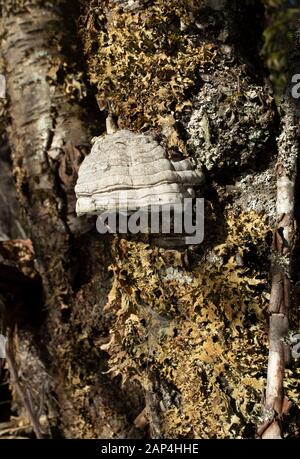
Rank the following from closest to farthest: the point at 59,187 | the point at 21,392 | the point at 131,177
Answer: the point at 131,177
the point at 59,187
the point at 21,392

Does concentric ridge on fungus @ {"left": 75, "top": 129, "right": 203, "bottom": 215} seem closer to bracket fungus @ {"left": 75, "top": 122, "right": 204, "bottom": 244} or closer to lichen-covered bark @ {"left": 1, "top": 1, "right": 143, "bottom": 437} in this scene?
bracket fungus @ {"left": 75, "top": 122, "right": 204, "bottom": 244}

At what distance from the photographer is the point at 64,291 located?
1.53 meters

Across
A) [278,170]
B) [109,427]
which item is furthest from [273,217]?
[109,427]

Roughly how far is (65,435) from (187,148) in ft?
3.25

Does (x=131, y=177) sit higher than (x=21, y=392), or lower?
higher

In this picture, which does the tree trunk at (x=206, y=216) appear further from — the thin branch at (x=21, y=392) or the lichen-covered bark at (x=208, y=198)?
the thin branch at (x=21, y=392)

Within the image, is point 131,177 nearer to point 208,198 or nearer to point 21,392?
point 208,198

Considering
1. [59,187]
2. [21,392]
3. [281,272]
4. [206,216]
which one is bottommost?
[21,392]

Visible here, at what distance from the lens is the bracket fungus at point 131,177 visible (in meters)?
1.02

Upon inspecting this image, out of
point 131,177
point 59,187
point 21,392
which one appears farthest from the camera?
point 21,392

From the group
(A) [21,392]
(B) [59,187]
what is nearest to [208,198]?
(B) [59,187]

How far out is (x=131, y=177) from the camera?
1038 mm

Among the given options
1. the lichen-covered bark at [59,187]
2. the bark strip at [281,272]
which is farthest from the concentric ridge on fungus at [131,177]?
the lichen-covered bark at [59,187]

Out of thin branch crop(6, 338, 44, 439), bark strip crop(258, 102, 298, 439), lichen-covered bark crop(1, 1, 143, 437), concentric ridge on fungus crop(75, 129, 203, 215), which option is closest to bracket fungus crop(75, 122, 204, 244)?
concentric ridge on fungus crop(75, 129, 203, 215)
